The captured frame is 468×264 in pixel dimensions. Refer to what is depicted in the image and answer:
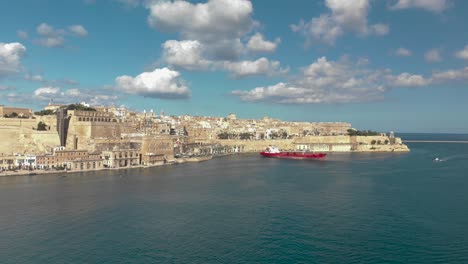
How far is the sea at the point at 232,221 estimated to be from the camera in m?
9.60

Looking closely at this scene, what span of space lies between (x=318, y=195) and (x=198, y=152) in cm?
2527

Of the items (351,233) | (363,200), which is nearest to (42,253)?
(351,233)

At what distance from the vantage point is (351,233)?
1109 centimetres

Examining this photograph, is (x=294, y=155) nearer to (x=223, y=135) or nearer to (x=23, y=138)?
(x=223, y=135)

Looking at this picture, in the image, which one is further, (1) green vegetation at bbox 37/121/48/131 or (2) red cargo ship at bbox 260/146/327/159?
(2) red cargo ship at bbox 260/146/327/159

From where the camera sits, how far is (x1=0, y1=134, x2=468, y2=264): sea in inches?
378

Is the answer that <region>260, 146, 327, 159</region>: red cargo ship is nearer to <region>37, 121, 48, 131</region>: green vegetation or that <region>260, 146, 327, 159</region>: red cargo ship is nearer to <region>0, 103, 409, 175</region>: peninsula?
<region>0, 103, 409, 175</region>: peninsula

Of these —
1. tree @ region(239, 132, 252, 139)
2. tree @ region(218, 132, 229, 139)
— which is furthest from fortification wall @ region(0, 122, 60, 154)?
tree @ region(239, 132, 252, 139)

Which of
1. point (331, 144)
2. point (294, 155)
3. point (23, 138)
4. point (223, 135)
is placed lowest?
point (294, 155)

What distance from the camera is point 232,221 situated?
12.5m

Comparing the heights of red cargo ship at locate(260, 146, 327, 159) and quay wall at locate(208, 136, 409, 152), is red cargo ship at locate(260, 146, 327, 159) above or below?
below

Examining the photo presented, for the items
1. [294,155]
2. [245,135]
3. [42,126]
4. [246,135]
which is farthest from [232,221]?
[246,135]

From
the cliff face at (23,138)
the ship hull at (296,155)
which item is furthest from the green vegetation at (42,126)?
the ship hull at (296,155)

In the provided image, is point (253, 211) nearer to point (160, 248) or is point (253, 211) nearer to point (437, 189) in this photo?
point (160, 248)
